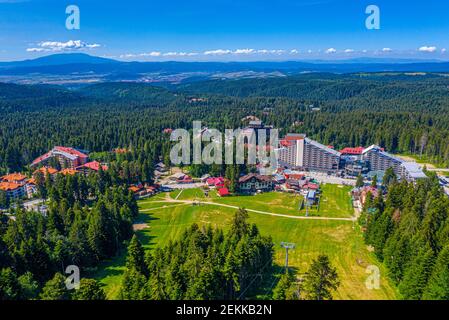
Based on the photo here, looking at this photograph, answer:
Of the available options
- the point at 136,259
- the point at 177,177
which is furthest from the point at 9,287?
the point at 177,177

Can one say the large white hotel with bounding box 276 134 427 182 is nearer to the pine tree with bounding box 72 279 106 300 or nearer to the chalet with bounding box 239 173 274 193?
the chalet with bounding box 239 173 274 193

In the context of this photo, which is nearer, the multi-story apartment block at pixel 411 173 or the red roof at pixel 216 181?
the multi-story apartment block at pixel 411 173

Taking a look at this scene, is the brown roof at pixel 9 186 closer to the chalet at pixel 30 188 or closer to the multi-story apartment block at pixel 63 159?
the chalet at pixel 30 188

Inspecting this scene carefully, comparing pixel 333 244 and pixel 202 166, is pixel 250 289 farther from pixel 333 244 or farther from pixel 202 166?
pixel 202 166

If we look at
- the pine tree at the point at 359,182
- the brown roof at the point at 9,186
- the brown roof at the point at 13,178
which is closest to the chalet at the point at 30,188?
the brown roof at the point at 9,186

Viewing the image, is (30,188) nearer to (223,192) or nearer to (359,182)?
(223,192)
